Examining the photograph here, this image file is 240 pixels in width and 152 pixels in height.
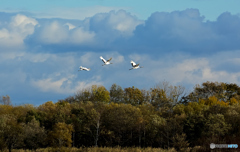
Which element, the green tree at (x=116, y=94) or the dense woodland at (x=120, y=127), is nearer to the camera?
the dense woodland at (x=120, y=127)

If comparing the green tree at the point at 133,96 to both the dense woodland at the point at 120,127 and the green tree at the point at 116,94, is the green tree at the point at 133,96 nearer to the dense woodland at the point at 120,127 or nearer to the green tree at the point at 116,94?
the green tree at the point at 116,94

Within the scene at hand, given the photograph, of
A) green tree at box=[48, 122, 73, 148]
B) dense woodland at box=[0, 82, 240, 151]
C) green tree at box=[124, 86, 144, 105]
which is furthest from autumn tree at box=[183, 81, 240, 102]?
green tree at box=[48, 122, 73, 148]

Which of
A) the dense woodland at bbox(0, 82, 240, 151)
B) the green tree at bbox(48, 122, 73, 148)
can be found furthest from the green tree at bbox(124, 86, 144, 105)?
the green tree at bbox(48, 122, 73, 148)

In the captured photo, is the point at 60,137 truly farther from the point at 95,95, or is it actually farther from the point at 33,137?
the point at 95,95

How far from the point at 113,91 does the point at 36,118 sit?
177ft

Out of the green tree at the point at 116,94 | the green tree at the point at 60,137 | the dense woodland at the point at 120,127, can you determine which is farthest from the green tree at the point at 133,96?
the green tree at the point at 60,137

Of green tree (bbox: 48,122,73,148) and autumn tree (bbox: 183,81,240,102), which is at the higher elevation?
autumn tree (bbox: 183,81,240,102)

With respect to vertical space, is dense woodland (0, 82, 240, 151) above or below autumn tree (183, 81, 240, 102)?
below

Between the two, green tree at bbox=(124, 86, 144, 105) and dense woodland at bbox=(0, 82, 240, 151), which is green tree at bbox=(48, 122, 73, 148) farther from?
green tree at bbox=(124, 86, 144, 105)

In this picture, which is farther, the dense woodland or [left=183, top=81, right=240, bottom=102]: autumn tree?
[left=183, top=81, right=240, bottom=102]: autumn tree

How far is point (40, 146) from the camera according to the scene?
75.2 m

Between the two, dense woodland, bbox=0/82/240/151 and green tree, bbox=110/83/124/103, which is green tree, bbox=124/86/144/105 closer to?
green tree, bbox=110/83/124/103

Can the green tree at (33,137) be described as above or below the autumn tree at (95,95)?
below

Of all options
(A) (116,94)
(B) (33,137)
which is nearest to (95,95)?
(A) (116,94)
